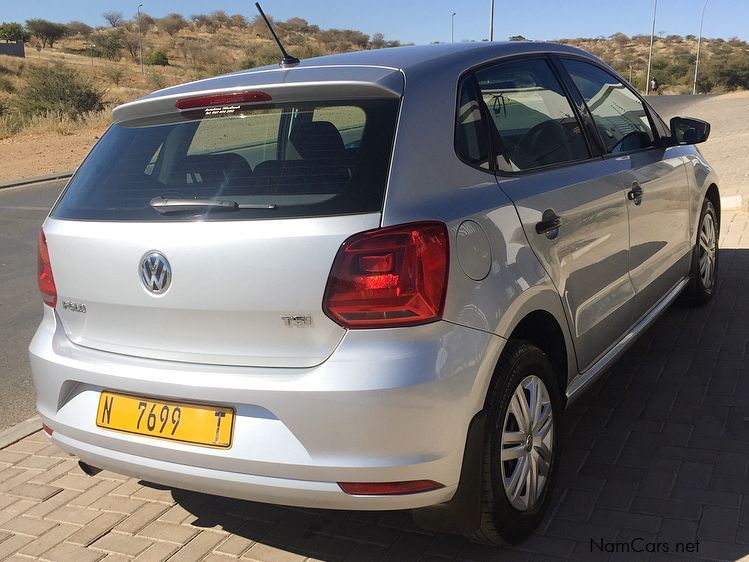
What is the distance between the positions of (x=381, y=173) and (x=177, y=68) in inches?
2470

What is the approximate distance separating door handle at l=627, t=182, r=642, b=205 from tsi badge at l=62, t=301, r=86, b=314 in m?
2.42

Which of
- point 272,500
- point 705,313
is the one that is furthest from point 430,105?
point 705,313

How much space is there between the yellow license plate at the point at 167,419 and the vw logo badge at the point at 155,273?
14.5 inches

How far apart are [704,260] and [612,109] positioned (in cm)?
174

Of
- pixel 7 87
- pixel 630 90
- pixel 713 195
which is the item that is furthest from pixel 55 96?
pixel 630 90

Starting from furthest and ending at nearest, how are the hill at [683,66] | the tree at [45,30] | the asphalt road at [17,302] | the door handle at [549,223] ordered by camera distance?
the tree at [45,30] < the hill at [683,66] < the asphalt road at [17,302] < the door handle at [549,223]

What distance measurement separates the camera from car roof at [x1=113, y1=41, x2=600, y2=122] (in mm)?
2711

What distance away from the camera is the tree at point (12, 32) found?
73375 mm

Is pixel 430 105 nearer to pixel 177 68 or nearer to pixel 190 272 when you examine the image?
pixel 190 272

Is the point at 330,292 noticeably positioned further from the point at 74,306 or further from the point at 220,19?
the point at 220,19

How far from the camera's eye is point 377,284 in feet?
7.93

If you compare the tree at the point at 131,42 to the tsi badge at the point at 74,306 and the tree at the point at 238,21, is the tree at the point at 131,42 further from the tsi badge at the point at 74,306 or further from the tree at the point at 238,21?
the tsi badge at the point at 74,306

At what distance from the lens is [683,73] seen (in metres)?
72.2

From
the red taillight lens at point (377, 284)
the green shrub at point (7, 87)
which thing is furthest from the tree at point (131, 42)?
the red taillight lens at point (377, 284)
